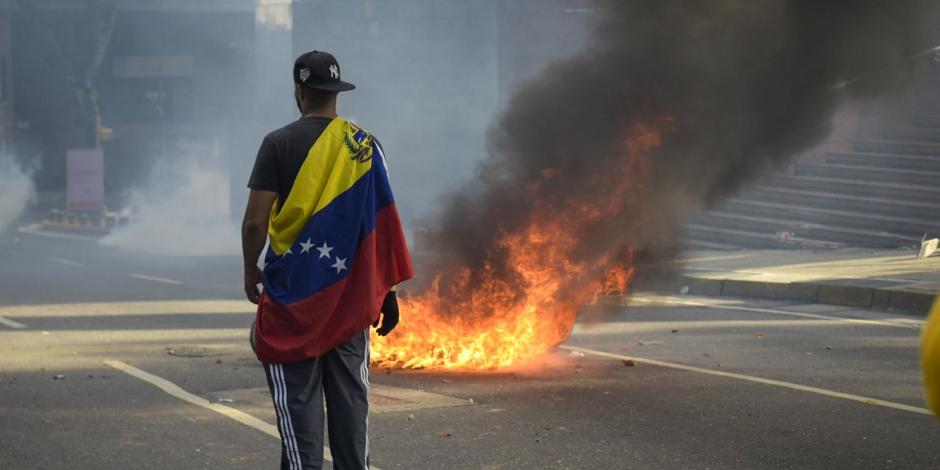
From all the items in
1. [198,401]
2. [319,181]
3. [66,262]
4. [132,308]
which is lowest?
[66,262]

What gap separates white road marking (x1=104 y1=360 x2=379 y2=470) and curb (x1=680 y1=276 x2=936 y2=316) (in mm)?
7046

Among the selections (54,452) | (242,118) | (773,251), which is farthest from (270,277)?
(242,118)

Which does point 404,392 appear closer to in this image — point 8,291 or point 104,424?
point 104,424

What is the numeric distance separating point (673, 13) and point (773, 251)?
8685 millimetres

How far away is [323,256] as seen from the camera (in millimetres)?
4301

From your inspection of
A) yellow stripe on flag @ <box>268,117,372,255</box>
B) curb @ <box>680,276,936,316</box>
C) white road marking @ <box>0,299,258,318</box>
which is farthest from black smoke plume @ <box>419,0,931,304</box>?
yellow stripe on flag @ <box>268,117,372,255</box>

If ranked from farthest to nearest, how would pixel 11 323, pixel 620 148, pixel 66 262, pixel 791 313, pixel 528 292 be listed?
pixel 66 262 → pixel 791 313 → pixel 11 323 → pixel 620 148 → pixel 528 292

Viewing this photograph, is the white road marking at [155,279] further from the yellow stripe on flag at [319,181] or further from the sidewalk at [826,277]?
the yellow stripe on flag at [319,181]

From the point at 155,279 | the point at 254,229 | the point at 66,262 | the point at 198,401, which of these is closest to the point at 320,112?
the point at 254,229

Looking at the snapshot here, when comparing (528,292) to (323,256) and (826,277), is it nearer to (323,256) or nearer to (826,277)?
(323,256)

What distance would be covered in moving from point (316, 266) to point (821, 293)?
993cm

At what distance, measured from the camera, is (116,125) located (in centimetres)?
4222

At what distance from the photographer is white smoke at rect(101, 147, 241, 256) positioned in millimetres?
25547

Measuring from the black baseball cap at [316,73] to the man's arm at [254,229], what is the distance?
38 cm
